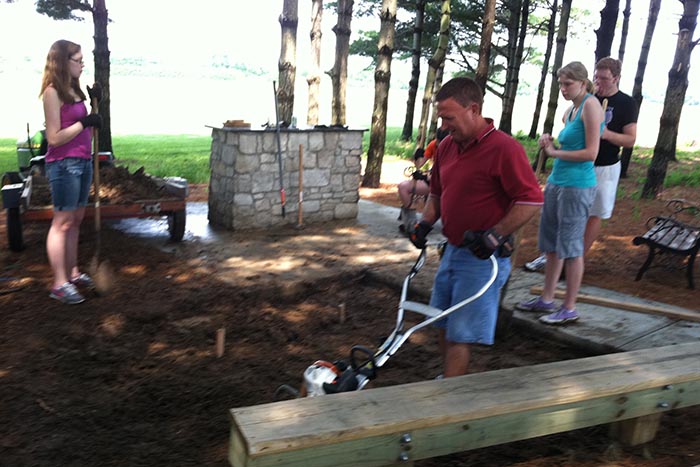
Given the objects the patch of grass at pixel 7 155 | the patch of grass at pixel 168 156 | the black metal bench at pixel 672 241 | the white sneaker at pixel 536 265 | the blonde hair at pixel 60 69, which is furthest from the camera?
the patch of grass at pixel 168 156

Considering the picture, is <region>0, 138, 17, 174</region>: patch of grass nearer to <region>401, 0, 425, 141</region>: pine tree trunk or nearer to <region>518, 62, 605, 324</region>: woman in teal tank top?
Result: <region>518, 62, 605, 324</region>: woman in teal tank top

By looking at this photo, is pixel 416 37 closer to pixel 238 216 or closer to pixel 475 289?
pixel 238 216

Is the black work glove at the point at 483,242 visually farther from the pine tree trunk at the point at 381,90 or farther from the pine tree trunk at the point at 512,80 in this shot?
the pine tree trunk at the point at 512,80

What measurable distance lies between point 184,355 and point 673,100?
9941mm

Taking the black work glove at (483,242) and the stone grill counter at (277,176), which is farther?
the stone grill counter at (277,176)

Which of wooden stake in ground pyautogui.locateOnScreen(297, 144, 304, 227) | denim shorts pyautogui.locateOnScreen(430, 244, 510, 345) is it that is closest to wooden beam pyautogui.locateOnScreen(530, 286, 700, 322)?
denim shorts pyautogui.locateOnScreen(430, 244, 510, 345)

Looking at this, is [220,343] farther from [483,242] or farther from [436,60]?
[436,60]

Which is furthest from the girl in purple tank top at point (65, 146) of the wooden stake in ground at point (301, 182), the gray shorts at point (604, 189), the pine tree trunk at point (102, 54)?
the pine tree trunk at point (102, 54)

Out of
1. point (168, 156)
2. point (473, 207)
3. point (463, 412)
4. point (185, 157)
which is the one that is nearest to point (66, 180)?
point (473, 207)

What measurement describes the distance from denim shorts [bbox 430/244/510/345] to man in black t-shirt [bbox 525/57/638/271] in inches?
87.6

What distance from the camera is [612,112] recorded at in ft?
16.6

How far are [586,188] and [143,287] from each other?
3.94 metres

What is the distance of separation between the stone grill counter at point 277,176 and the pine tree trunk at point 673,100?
5.65 meters

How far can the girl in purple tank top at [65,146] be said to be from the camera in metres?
4.70
